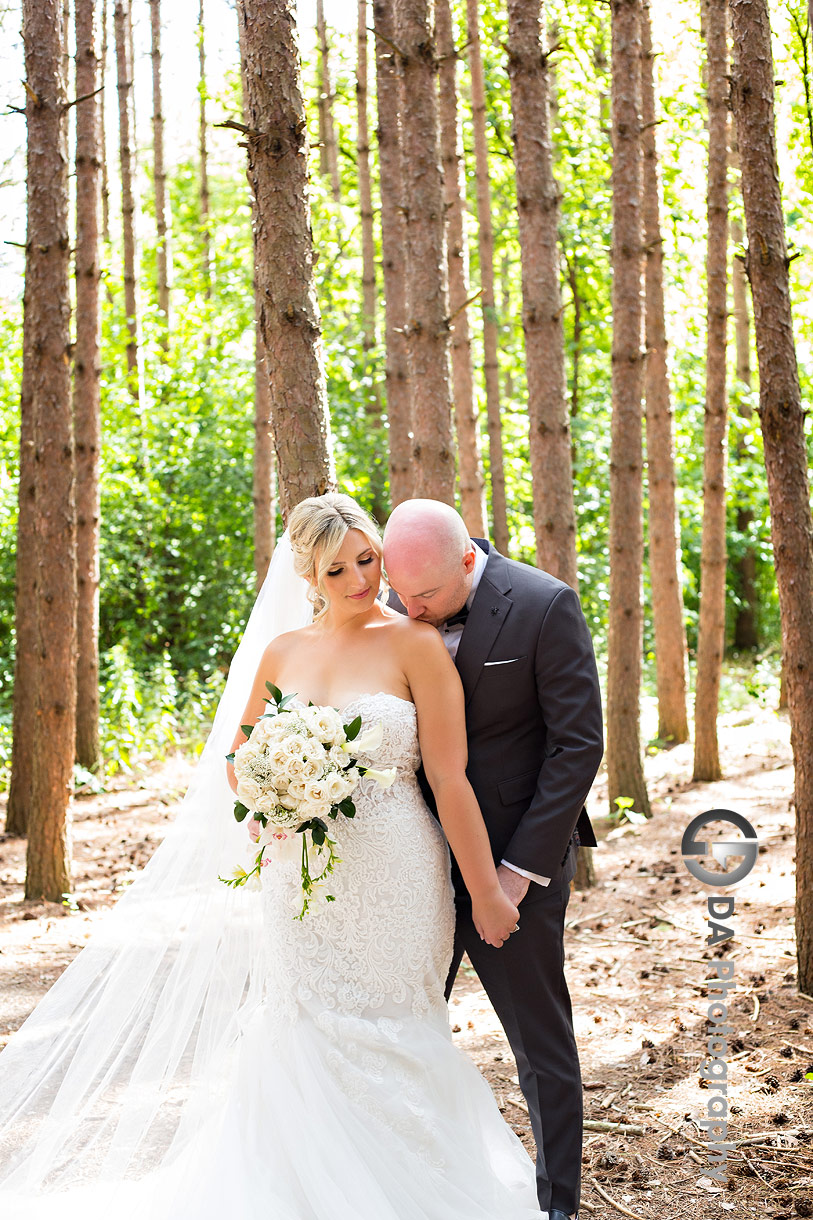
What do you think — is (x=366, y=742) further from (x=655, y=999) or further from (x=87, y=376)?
(x=87, y=376)

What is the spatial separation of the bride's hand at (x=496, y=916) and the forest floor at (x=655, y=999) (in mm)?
1047

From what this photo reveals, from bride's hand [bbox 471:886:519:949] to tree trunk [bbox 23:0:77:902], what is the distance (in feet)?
13.9

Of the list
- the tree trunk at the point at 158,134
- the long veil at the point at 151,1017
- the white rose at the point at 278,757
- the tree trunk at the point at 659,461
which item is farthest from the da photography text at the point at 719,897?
the tree trunk at the point at 158,134

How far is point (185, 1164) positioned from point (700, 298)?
52.2 feet

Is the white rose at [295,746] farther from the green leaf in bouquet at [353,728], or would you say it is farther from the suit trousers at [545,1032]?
the suit trousers at [545,1032]

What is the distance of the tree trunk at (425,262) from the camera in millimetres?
6383

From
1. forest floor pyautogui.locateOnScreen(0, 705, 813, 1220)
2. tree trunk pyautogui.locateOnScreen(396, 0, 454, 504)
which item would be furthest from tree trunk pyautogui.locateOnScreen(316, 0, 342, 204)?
forest floor pyautogui.locateOnScreen(0, 705, 813, 1220)

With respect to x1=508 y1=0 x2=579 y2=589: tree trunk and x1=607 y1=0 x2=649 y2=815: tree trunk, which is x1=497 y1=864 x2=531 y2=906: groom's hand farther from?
x1=607 y1=0 x2=649 y2=815: tree trunk

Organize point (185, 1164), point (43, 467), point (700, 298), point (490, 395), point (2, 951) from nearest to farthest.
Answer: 1. point (185, 1164)
2. point (2, 951)
3. point (43, 467)
4. point (490, 395)
5. point (700, 298)

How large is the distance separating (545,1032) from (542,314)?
4.95m

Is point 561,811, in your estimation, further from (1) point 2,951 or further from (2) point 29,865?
(2) point 29,865

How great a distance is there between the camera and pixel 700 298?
16703 mm

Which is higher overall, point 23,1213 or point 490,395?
point 490,395

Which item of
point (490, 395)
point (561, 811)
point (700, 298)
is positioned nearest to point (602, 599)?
point (490, 395)
